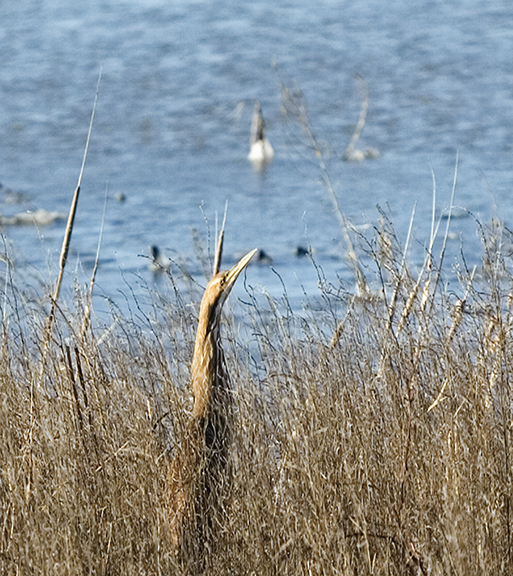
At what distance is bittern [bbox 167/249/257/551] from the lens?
4.44 m

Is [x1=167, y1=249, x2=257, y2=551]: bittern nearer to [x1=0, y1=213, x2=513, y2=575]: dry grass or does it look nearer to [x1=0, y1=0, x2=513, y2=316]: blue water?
[x1=0, y1=213, x2=513, y2=575]: dry grass

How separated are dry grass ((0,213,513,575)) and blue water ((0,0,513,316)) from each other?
4.25m

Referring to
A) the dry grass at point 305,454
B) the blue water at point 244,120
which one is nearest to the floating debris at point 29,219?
the blue water at point 244,120

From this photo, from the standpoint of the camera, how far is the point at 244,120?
1748 cm

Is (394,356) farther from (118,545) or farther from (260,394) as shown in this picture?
(118,545)

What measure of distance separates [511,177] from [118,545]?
982cm

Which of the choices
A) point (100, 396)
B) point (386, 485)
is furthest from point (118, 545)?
point (386, 485)

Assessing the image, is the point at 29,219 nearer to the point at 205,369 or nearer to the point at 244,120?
the point at 244,120

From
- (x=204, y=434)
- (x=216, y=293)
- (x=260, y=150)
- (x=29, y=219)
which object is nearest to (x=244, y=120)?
(x=260, y=150)

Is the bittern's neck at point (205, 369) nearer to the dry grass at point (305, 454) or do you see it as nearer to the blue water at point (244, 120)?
the dry grass at point (305, 454)

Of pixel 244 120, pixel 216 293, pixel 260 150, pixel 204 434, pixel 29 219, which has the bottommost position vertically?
pixel 244 120

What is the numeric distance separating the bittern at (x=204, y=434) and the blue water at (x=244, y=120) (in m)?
4.22

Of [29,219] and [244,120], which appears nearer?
[29,219]

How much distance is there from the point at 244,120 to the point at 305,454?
44.8ft
